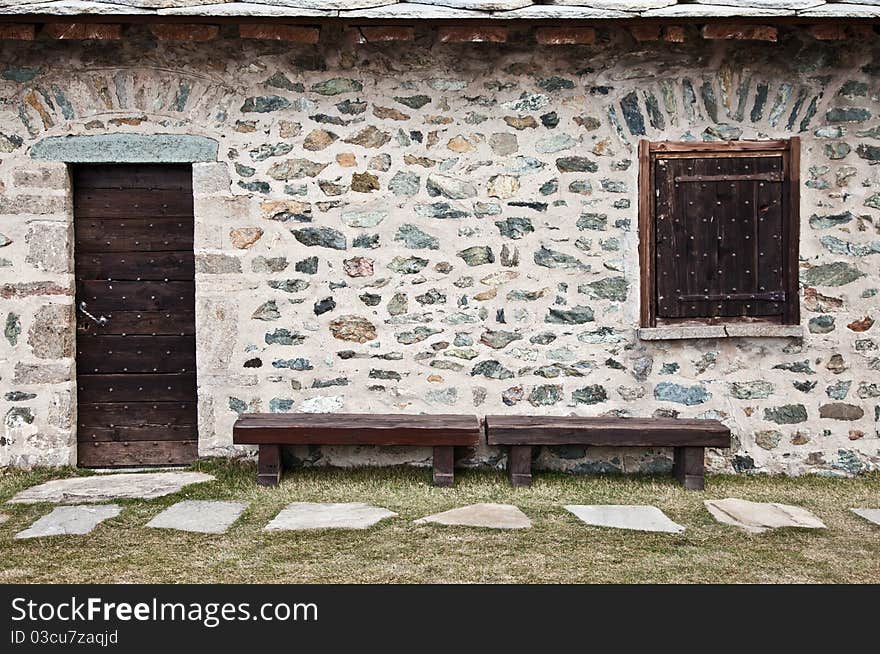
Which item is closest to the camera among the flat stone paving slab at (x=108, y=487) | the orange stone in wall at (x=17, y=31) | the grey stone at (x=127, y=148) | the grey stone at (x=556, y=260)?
the flat stone paving slab at (x=108, y=487)

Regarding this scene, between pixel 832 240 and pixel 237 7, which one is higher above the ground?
pixel 237 7

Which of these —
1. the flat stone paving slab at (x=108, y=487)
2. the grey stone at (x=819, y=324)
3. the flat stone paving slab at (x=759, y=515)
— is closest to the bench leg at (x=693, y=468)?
the flat stone paving slab at (x=759, y=515)

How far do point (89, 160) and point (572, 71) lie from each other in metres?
3.05

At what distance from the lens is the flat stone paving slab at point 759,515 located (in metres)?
4.57

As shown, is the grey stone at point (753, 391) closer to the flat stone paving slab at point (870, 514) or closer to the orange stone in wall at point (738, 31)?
the flat stone paving slab at point (870, 514)

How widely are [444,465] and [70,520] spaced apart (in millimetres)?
2046

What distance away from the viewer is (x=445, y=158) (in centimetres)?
563

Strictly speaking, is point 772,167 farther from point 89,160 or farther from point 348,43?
point 89,160

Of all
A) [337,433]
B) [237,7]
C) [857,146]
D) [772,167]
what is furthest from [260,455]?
[857,146]

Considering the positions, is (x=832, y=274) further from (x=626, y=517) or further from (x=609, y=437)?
(x=626, y=517)

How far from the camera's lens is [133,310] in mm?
5715

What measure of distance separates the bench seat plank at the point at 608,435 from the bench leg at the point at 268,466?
1.26 meters

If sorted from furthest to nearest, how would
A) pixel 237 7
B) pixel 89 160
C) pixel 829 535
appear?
pixel 89 160, pixel 237 7, pixel 829 535

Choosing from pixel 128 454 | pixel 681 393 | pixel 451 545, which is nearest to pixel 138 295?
pixel 128 454
